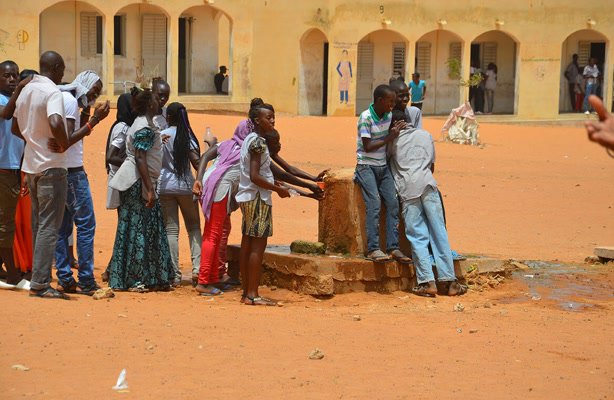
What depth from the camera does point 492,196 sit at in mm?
17391

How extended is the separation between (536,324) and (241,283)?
2687 millimetres

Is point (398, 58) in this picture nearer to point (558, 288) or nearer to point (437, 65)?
point (437, 65)

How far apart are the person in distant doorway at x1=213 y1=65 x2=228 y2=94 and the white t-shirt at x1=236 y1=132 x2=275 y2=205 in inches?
965

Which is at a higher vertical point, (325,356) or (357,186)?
(357,186)

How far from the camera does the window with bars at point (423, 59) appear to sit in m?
34.1

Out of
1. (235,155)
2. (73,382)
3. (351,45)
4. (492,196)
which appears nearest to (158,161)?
(235,155)

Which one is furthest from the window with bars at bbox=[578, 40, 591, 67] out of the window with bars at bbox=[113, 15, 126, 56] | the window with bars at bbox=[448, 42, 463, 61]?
the window with bars at bbox=[113, 15, 126, 56]

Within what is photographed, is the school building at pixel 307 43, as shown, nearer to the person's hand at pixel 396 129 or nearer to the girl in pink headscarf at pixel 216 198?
the girl in pink headscarf at pixel 216 198

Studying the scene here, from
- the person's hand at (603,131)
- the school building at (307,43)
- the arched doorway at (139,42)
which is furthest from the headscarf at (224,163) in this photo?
the arched doorway at (139,42)

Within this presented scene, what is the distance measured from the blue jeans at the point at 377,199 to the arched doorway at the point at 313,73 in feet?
72.6

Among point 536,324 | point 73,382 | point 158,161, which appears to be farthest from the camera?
point 158,161

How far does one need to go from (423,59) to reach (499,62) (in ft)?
10.3

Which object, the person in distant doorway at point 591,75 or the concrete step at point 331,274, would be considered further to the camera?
the person in distant doorway at point 591,75

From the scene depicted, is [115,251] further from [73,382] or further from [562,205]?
[562,205]
